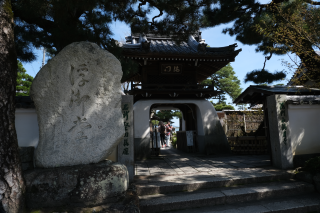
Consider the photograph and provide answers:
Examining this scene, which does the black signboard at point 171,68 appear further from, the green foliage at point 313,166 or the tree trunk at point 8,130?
the tree trunk at point 8,130

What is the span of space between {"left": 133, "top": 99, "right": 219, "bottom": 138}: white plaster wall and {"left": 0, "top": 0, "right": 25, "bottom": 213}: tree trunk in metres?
7.51

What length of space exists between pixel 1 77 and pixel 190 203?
3.65 meters

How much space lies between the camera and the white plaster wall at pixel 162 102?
10.2 m

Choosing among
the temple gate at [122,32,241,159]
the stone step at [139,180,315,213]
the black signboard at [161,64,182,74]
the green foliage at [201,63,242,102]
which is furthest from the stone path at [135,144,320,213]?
the green foliage at [201,63,242,102]

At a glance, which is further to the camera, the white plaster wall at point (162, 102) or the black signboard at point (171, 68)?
the black signboard at point (171, 68)

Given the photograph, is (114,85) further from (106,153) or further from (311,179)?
(311,179)

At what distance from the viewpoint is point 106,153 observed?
329 centimetres

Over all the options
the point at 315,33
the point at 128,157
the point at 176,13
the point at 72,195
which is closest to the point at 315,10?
the point at 315,33

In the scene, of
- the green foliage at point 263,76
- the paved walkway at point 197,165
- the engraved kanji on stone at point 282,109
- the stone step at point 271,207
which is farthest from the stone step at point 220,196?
the green foliage at point 263,76

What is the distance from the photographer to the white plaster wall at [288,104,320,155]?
553cm

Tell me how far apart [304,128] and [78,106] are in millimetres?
6026

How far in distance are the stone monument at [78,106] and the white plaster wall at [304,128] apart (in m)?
5.00

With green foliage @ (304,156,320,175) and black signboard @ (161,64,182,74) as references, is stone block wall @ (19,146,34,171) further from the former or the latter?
black signboard @ (161,64,182,74)

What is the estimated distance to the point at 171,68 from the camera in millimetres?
10555
